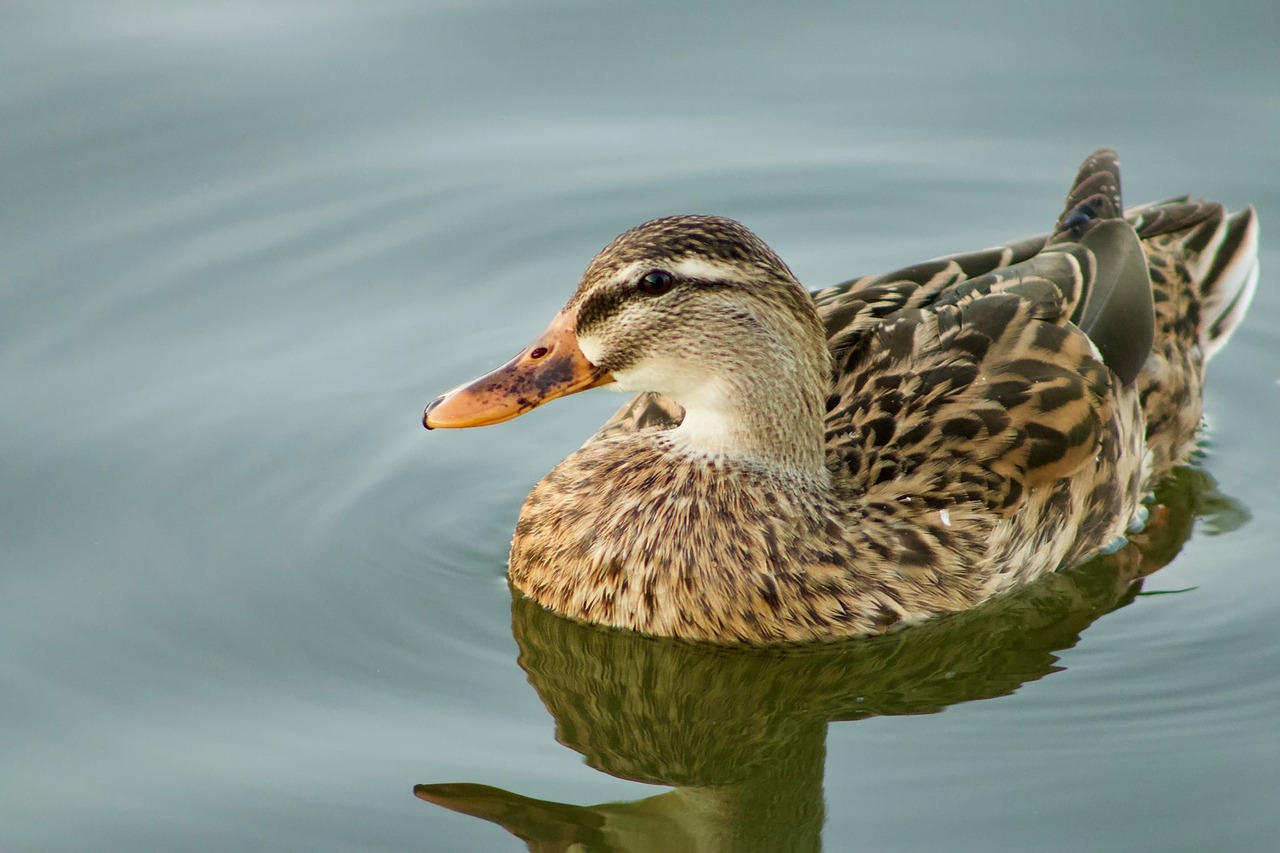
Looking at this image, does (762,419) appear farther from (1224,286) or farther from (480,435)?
(1224,286)

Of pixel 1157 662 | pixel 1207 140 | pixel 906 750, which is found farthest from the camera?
pixel 1207 140

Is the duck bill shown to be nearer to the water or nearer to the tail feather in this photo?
the water

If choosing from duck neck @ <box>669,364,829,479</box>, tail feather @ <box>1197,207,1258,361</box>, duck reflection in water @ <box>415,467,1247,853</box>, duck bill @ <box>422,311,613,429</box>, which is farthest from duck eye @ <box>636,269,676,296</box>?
tail feather @ <box>1197,207,1258,361</box>

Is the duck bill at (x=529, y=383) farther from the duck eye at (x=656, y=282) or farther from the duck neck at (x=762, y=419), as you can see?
the duck neck at (x=762, y=419)

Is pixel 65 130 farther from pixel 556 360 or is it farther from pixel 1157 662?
pixel 1157 662

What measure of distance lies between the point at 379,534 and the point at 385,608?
547 mm

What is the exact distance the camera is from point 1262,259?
9117 millimetres

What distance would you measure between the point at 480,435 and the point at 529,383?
1.87 metres

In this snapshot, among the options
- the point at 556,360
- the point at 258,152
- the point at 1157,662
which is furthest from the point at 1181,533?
the point at 258,152

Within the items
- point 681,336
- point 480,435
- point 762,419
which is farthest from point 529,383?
point 480,435

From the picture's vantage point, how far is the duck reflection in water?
5.91m

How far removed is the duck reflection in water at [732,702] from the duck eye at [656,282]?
51.5 inches

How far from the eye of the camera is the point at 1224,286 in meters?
8.46

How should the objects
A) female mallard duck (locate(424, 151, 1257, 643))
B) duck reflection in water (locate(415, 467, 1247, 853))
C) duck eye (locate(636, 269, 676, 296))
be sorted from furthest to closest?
female mallard duck (locate(424, 151, 1257, 643)) → duck eye (locate(636, 269, 676, 296)) → duck reflection in water (locate(415, 467, 1247, 853))
